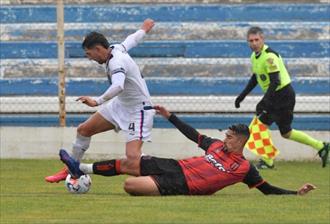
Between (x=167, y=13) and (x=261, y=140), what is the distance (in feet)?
17.3

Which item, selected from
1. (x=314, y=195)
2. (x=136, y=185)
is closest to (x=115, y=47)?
(x=136, y=185)

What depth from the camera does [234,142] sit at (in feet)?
35.9

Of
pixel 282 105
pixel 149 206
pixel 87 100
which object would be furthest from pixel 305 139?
pixel 149 206

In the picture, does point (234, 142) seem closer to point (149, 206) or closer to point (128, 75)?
point (149, 206)

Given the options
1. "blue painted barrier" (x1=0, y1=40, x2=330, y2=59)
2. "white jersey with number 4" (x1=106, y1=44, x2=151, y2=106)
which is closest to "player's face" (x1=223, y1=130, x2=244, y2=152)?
"white jersey with number 4" (x1=106, y1=44, x2=151, y2=106)

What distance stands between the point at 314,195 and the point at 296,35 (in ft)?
31.2

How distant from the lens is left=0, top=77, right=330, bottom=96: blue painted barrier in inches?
774

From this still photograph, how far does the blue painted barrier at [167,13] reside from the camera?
2105 cm

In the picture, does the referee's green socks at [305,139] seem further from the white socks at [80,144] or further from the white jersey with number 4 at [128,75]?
the white socks at [80,144]

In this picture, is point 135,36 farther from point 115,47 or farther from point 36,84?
point 36,84

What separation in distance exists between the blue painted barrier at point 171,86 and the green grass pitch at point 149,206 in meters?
6.37

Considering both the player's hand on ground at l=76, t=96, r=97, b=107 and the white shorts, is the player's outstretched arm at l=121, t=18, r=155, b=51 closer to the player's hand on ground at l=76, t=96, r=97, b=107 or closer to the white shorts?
the white shorts

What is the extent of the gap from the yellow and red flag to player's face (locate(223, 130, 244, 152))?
5457 mm

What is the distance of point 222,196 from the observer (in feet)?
37.3
